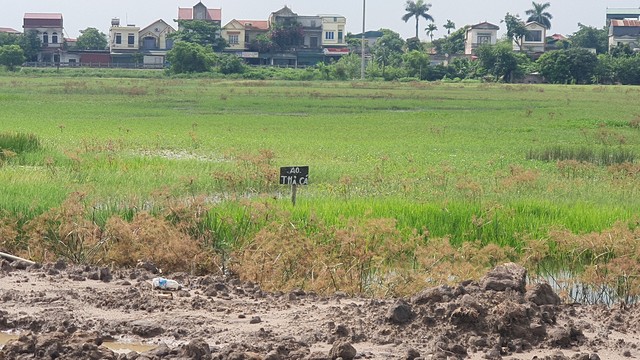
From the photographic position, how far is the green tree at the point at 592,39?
105m

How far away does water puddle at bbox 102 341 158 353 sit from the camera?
6.52 meters

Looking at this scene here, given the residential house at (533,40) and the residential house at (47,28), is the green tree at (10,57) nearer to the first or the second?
the residential house at (47,28)

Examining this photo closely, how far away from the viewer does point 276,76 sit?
70.9 m

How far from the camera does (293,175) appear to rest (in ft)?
35.4

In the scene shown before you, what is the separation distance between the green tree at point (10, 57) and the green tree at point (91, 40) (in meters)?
22.1

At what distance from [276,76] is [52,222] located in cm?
6136

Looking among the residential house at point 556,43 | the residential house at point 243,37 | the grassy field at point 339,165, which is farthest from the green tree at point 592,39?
the grassy field at point 339,165

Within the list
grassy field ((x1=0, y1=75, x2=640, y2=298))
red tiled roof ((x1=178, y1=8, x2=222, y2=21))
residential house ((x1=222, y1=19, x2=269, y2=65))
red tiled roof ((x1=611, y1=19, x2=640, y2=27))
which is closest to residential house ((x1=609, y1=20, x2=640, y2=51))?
red tiled roof ((x1=611, y1=19, x2=640, y2=27))

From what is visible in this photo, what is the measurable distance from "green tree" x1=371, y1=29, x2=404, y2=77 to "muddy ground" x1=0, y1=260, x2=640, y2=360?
233 ft

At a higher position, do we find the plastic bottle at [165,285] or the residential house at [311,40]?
the residential house at [311,40]

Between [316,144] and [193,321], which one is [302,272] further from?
[316,144]

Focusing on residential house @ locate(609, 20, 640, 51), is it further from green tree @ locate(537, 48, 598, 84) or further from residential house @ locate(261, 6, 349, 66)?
green tree @ locate(537, 48, 598, 84)

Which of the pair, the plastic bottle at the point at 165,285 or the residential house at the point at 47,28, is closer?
the plastic bottle at the point at 165,285

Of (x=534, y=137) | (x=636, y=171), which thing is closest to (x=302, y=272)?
(x=636, y=171)
